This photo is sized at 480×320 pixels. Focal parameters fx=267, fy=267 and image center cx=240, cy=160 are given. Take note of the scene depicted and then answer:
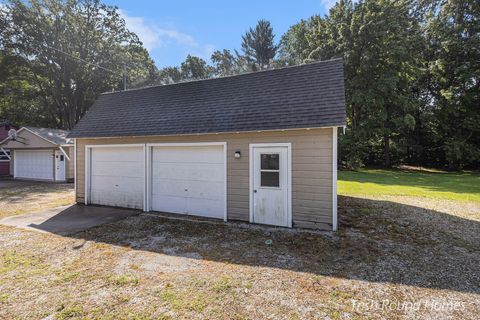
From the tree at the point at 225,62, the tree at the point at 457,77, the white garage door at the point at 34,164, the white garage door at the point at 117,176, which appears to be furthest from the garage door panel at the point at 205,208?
the tree at the point at 225,62

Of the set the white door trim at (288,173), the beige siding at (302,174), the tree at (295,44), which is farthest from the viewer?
the tree at (295,44)

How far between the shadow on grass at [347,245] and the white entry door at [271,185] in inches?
13.1

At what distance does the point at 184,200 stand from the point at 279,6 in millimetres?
12624

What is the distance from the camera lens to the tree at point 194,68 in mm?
37438

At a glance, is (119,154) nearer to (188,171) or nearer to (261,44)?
(188,171)

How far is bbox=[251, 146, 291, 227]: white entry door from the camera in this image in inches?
238

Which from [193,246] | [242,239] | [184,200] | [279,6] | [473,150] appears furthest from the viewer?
[473,150]

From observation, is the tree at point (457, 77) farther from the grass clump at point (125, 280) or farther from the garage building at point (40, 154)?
the garage building at point (40, 154)

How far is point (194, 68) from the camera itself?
37.5 m

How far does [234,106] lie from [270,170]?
2.06m

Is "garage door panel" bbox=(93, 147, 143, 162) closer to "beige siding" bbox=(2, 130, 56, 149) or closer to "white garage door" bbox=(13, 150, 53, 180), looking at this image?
"beige siding" bbox=(2, 130, 56, 149)

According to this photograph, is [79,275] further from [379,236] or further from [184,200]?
[379,236]

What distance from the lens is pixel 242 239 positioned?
5.36 m

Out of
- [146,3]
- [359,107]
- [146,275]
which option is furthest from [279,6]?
[146,275]
